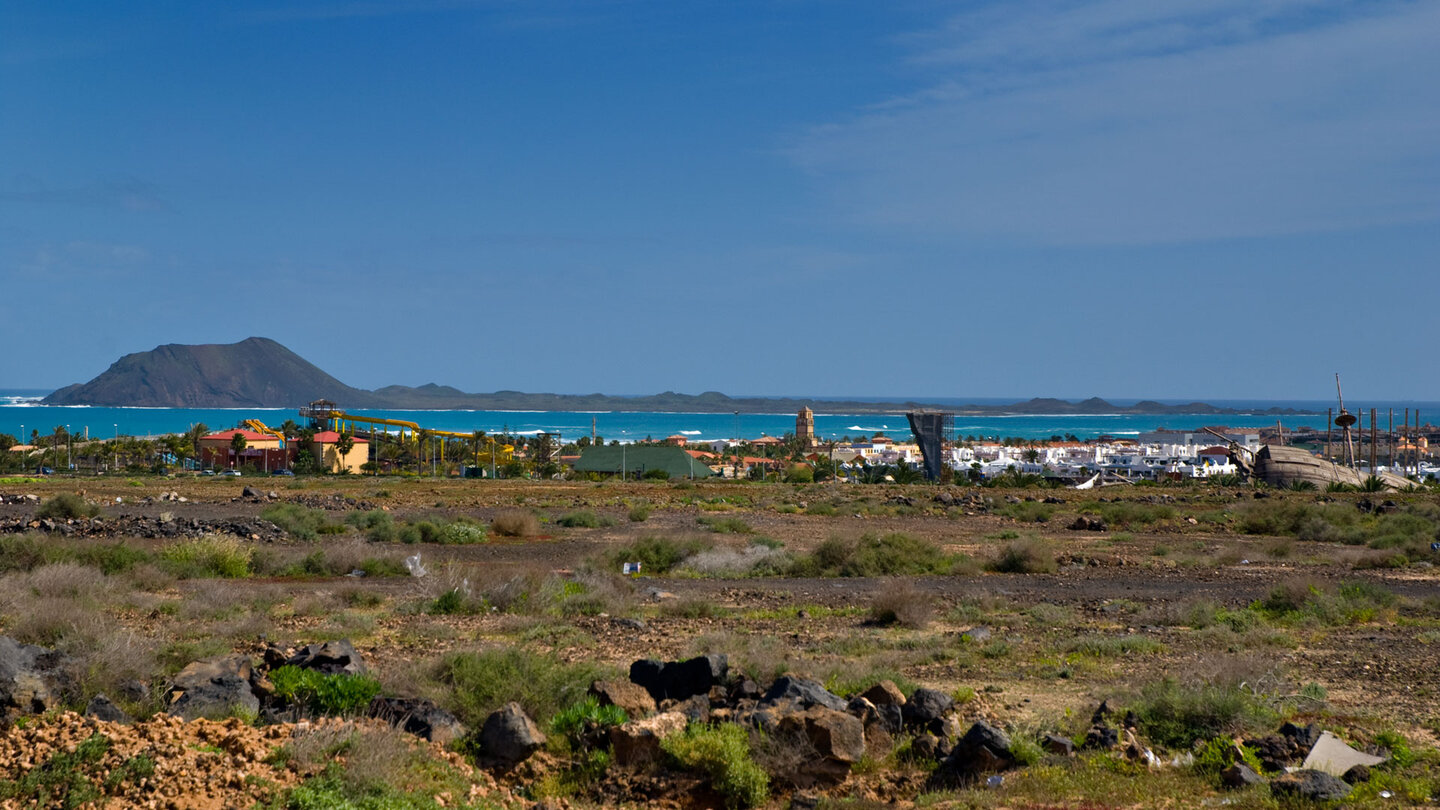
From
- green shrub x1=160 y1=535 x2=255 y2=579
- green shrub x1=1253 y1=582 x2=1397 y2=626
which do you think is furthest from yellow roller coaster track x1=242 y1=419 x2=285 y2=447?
green shrub x1=1253 y1=582 x2=1397 y2=626

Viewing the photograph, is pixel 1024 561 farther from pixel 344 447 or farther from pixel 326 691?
pixel 344 447

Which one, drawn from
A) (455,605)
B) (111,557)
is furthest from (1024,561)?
(111,557)

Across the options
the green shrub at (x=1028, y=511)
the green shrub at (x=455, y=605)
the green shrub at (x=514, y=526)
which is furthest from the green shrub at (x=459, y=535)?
the green shrub at (x=1028, y=511)

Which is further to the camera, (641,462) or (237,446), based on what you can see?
(237,446)

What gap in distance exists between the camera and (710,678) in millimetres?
10453

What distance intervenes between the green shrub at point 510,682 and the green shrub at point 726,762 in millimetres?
1539

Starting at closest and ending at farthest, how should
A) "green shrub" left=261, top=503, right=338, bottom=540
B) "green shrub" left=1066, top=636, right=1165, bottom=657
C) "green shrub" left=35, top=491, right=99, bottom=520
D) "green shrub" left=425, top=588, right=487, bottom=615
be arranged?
1. "green shrub" left=1066, top=636, right=1165, bottom=657
2. "green shrub" left=425, top=588, right=487, bottom=615
3. "green shrub" left=261, top=503, right=338, bottom=540
4. "green shrub" left=35, top=491, right=99, bottom=520

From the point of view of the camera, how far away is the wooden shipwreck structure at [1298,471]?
57.6 metres

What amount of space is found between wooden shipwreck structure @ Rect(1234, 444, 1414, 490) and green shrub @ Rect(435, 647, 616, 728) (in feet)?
182

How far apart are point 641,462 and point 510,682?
64679mm

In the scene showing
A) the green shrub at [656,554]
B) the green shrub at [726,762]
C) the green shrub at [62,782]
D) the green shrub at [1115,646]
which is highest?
the green shrub at [62,782]

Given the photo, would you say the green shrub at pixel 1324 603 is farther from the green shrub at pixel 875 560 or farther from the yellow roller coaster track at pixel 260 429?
the yellow roller coaster track at pixel 260 429

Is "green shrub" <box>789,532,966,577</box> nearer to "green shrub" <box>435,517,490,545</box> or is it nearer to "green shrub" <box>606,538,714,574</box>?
"green shrub" <box>606,538,714,574</box>

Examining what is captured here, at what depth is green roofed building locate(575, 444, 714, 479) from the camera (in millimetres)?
73812
